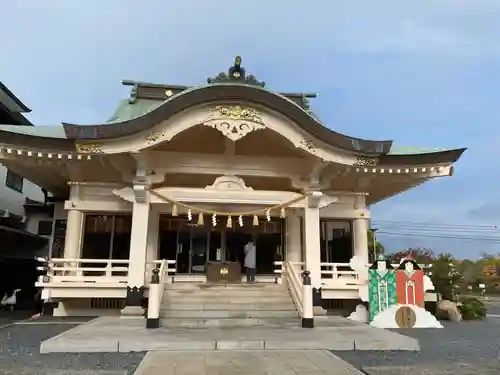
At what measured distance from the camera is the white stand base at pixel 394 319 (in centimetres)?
1072

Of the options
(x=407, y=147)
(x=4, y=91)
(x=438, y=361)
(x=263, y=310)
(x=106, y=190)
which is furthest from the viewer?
(x=4, y=91)

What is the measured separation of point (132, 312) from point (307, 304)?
14.9 ft

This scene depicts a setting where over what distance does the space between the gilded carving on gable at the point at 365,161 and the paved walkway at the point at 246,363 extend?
6.07m

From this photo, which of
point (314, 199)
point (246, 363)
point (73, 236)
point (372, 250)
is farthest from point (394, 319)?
point (372, 250)

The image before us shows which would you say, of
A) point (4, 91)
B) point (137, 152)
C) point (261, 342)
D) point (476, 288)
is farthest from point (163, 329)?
point (476, 288)

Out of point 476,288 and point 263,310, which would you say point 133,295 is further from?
point 476,288

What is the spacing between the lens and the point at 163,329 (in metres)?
8.76

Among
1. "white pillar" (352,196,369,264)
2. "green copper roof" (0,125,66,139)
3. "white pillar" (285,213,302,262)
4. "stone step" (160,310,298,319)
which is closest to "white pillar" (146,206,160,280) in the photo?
"stone step" (160,310,298,319)

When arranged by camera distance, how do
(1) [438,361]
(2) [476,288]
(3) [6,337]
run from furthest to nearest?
(2) [476,288] → (3) [6,337] → (1) [438,361]

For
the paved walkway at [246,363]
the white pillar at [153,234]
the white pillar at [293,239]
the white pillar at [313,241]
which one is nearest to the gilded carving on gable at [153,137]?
the white pillar at [153,234]

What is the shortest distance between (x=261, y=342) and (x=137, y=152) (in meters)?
6.06

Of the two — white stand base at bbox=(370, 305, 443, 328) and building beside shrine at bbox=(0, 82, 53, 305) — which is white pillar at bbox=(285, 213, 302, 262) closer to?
white stand base at bbox=(370, 305, 443, 328)

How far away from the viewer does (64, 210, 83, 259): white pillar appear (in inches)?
489

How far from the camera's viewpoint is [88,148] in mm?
10891
